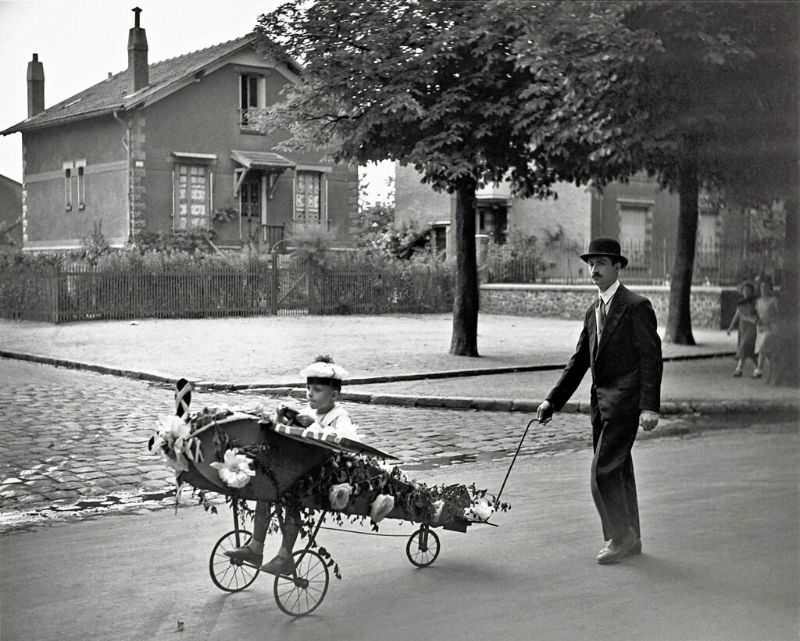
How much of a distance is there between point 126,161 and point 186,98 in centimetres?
24

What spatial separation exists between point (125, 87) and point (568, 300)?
259 cm

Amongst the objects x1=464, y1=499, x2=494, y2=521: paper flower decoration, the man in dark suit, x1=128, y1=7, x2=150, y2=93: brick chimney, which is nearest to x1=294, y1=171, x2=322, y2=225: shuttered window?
x1=128, y1=7, x2=150, y2=93: brick chimney

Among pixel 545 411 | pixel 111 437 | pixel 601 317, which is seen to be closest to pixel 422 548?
pixel 545 411

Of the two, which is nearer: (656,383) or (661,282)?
(661,282)

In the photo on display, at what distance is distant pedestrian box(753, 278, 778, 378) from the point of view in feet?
10.1

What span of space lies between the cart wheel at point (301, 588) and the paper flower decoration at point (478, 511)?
54 centimetres

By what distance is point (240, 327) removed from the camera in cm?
428

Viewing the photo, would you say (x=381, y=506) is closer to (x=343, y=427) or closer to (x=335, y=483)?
(x=335, y=483)

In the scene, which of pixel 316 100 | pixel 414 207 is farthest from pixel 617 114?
pixel 414 207

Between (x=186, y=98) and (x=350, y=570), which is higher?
(x=186, y=98)

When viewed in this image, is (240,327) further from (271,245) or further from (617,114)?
(617,114)

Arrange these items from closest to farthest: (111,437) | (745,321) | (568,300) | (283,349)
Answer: (745,321) < (283,349) < (568,300) < (111,437)

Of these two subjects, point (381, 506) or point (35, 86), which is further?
point (381, 506)

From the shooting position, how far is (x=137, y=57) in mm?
3244
